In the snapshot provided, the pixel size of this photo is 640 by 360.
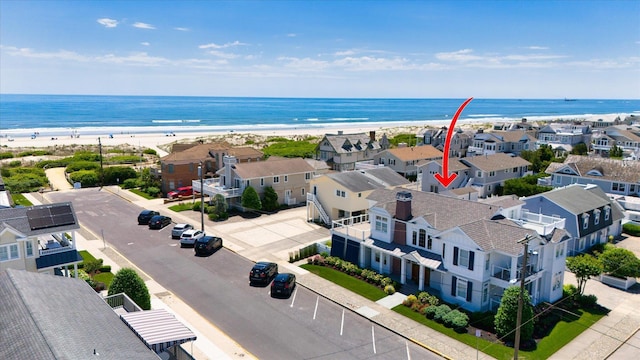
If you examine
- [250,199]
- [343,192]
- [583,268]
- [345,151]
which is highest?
[345,151]

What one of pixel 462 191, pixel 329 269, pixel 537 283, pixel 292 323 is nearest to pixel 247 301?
pixel 292 323

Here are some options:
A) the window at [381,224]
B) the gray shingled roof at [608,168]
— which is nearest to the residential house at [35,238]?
the window at [381,224]

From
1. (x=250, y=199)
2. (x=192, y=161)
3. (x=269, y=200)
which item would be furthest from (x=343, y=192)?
→ (x=192, y=161)

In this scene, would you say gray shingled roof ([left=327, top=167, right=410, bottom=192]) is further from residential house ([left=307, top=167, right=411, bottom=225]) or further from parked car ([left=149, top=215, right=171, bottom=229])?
parked car ([left=149, top=215, right=171, bottom=229])

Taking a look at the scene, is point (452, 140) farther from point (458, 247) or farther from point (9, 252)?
point (9, 252)

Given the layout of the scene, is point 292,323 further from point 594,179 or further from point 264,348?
point 594,179

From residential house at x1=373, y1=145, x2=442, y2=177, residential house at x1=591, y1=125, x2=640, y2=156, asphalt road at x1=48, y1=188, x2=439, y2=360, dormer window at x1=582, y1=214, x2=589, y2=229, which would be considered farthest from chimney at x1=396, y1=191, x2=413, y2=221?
residential house at x1=591, y1=125, x2=640, y2=156

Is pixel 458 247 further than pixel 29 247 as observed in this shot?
Yes
